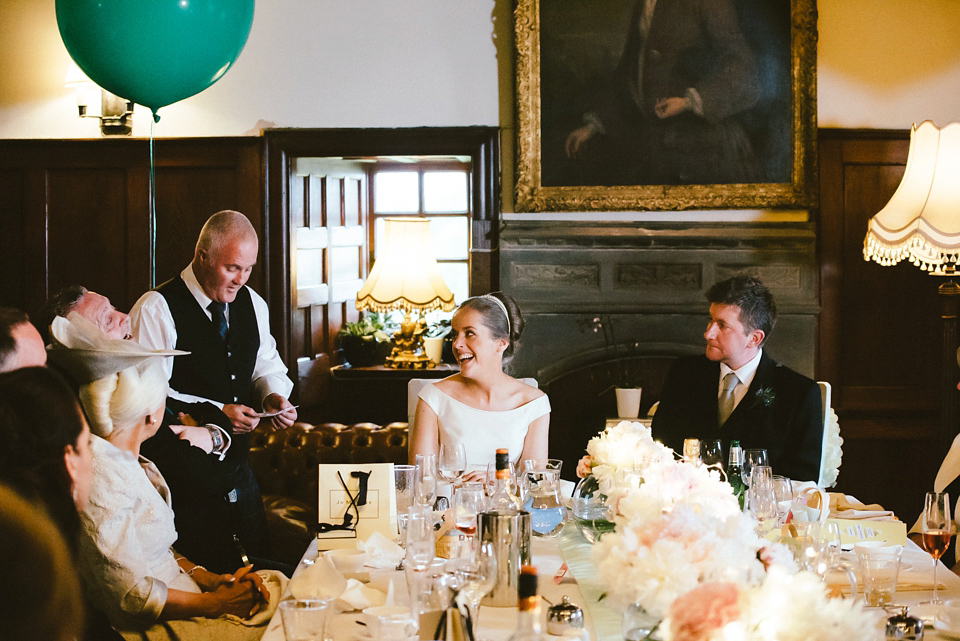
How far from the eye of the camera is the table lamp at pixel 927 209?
3959 mm

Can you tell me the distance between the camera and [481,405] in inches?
131

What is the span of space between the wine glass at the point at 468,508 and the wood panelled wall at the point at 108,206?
3063mm

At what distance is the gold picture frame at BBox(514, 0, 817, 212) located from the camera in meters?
4.77

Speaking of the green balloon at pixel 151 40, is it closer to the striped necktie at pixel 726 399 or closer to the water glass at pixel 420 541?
the water glass at pixel 420 541

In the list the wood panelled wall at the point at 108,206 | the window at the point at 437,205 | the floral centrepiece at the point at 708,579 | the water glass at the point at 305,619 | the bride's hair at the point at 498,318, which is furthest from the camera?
the window at the point at 437,205

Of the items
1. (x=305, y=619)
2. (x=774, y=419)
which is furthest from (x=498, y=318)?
(x=305, y=619)

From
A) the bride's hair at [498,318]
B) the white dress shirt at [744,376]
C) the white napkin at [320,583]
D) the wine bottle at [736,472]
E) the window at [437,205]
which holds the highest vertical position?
the window at [437,205]

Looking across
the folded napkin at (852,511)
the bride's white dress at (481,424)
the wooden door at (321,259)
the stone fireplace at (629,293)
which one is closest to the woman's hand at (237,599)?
the bride's white dress at (481,424)

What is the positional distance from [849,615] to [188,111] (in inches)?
183

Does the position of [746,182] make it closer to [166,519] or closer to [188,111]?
[188,111]

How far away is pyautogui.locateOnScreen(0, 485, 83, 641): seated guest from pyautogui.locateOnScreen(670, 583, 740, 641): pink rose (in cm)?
88

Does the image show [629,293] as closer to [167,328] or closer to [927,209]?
[927,209]

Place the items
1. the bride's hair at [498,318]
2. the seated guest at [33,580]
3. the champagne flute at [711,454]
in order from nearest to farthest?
the seated guest at [33,580] < the champagne flute at [711,454] < the bride's hair at [498,318]

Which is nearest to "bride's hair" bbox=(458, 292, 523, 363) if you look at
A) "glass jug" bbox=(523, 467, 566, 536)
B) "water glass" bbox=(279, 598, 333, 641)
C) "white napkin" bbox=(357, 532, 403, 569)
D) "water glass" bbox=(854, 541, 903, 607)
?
"glass jug" bbox=(523, 467, 566, 536)
